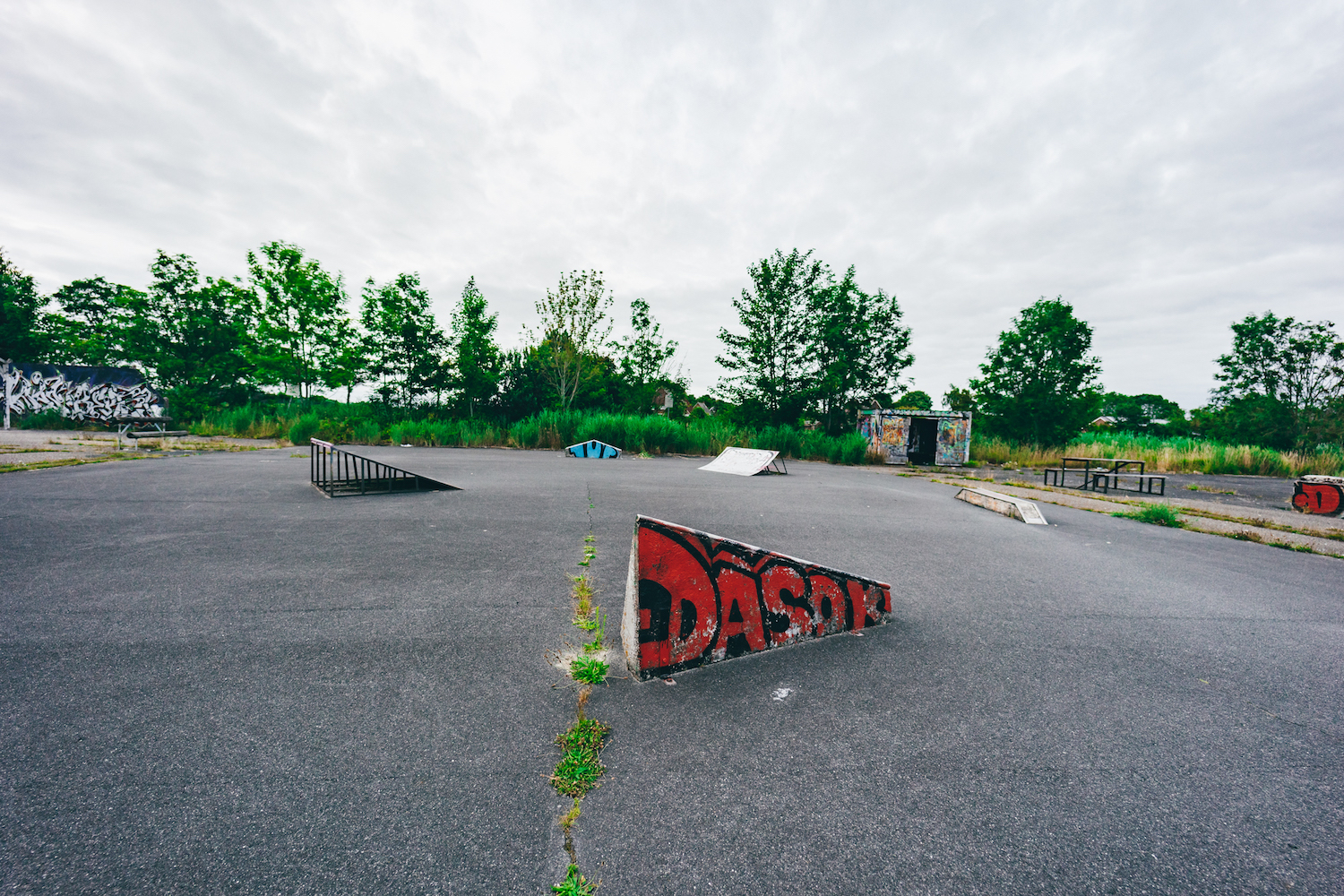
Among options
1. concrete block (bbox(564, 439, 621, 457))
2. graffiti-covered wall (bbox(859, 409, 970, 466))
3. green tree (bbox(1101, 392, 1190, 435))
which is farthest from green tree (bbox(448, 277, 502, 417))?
green tree (bbox(1101, 392, 1190, 435))

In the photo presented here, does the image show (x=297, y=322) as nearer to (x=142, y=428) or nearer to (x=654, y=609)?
(x=142, y=428)

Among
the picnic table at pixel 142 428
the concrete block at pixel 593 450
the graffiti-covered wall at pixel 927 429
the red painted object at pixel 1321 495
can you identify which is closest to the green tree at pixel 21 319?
the picnic table at pixel 142 428

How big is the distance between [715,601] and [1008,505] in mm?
7282

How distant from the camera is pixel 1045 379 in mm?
25875

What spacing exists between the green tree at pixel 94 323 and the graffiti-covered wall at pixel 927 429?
3705 cm

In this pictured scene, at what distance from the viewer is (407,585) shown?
3709 mm

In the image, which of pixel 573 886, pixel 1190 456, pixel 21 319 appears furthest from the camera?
pixel 21 319

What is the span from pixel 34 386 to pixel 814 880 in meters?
37.8

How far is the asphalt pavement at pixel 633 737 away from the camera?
1450mm

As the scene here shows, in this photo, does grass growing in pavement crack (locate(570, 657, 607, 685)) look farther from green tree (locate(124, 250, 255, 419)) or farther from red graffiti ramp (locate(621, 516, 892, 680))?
green tree (locate(124, 250, 255, 419))

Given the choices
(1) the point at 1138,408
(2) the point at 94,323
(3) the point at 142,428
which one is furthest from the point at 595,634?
(1) the point at 1138,408

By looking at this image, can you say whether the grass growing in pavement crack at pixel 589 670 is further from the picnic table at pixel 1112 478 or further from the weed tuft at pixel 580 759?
the picnic table at pixel 1112 478

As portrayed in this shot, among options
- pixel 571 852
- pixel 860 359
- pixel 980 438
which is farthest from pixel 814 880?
pixel 980 438

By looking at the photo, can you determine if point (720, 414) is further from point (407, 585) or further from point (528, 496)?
point (407, 585)
